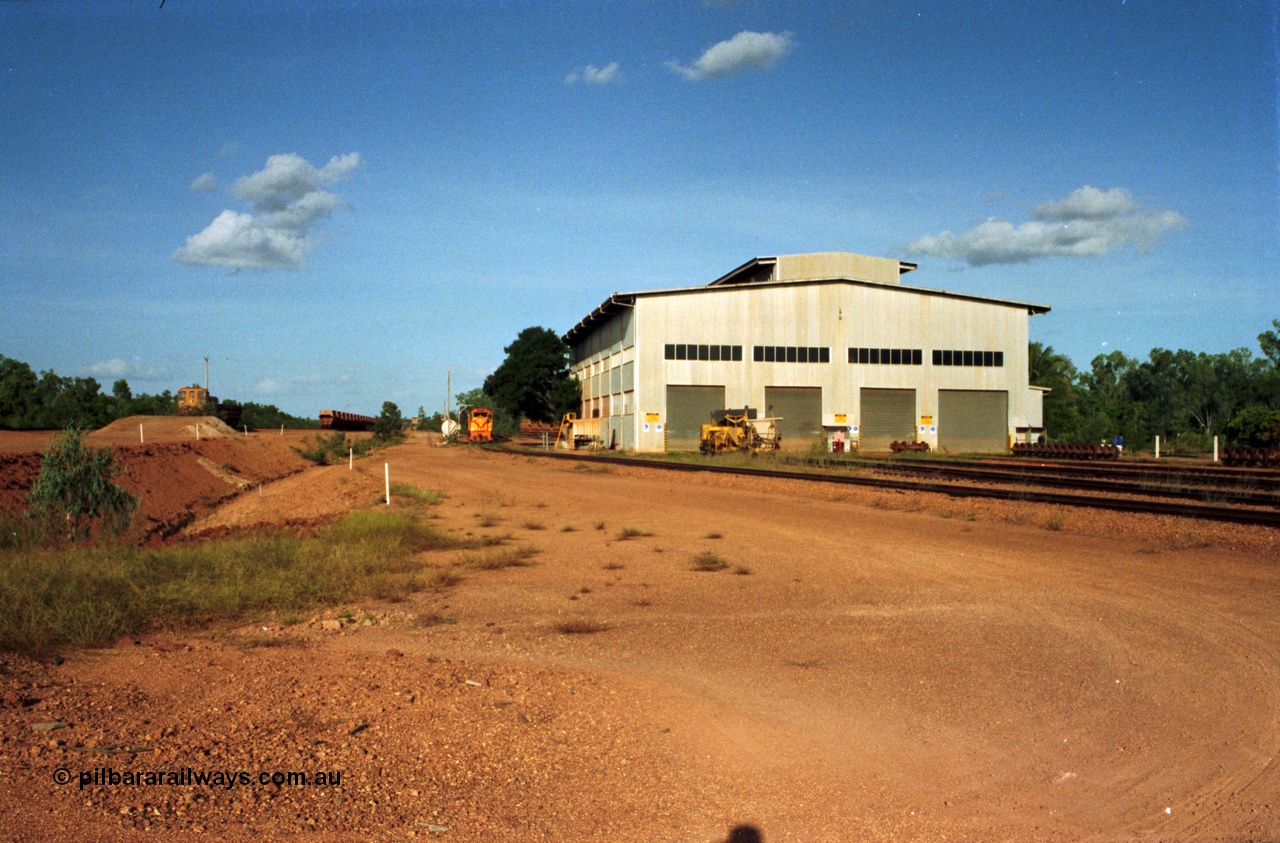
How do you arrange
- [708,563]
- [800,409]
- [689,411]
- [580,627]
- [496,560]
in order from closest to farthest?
[580,627] → [708,563] → [496,560] → [689,411] → [800,409]

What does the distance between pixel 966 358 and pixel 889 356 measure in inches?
210

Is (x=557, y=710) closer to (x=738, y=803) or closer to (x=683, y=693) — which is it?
(x=683, y=693)

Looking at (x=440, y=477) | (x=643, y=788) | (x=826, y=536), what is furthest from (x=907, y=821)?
(x=440, y=477)

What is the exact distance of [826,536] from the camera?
55.0ft

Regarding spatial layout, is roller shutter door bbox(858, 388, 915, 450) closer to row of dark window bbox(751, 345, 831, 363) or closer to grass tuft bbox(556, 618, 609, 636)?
row of dark window bbox(751, 345, 831, 363)

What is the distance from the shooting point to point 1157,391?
351 ft

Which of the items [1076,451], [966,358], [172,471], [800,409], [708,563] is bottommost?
[708,563]

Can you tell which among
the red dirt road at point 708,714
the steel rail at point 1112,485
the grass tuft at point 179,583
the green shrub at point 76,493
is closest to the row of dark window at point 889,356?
the steel rail at point 1112,485

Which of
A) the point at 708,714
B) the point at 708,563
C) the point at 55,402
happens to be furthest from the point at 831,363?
the point at 55,402

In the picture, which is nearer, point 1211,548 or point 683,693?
point 683,693

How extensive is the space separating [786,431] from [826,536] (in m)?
39.9

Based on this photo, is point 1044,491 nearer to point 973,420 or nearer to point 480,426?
point 973,420

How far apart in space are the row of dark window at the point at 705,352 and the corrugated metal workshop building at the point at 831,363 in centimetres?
9

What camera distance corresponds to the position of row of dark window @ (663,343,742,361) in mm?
55406
